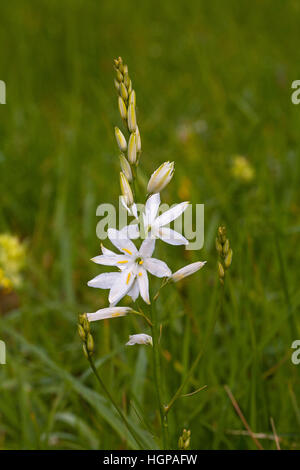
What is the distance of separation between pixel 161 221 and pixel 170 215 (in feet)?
0.12

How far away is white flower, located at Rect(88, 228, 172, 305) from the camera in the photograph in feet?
5.12

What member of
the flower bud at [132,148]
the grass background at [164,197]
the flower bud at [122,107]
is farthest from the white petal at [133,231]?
the grass background at [164,197]

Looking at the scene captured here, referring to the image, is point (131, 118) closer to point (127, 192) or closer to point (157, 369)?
point (127, 192)

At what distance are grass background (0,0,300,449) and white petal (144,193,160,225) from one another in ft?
2.12

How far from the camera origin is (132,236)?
1.58 metres

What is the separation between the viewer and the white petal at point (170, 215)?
5.24ft

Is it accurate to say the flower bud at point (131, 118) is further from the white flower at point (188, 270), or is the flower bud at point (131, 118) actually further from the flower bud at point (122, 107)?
the white flower at point (188, 270)

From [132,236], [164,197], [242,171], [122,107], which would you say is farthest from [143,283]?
[242,171]

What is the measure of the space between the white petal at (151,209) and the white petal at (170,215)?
0.02 meters

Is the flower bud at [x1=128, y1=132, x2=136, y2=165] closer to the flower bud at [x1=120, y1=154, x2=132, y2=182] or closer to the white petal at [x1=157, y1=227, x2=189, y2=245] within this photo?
the flower bud at [x1=120, y1=154, x2=132, y2=182]

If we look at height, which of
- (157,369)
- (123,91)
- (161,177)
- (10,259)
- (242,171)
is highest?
(242,171)
